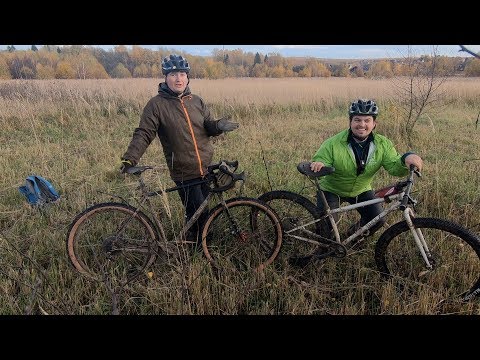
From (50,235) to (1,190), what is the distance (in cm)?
188

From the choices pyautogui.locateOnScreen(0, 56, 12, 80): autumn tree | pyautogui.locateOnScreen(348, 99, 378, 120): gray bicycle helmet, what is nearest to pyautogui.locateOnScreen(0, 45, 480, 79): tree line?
pyautogui.locateOnScreen(0, 56, 12, 80): autumn tree

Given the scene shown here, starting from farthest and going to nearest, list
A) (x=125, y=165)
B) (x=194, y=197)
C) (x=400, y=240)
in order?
(x=194, y=197) → (x=400, y=240) → (x=125, y=165)

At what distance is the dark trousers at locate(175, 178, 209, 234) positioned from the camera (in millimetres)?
3145

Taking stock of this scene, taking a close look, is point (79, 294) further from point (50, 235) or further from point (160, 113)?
point (160, 113)

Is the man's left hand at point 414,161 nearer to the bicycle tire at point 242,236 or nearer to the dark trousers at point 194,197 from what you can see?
the bicycle tire at point 242,236

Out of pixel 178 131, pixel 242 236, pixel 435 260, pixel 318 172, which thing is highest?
pixel 178 131

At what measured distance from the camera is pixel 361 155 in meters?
2.85

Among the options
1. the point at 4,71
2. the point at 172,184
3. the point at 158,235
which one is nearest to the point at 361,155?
the point at 158,235

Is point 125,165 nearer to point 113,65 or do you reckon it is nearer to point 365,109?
point 365,109

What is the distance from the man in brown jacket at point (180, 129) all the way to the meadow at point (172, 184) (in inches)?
12.6

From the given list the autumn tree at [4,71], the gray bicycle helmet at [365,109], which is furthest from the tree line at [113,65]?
the gray bicycle helmet at [365,109]

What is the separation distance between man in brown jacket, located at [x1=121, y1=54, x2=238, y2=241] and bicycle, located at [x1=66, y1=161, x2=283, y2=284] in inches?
6.5

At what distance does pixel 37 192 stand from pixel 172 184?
66.8 inches

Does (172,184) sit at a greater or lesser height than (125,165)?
lesser
